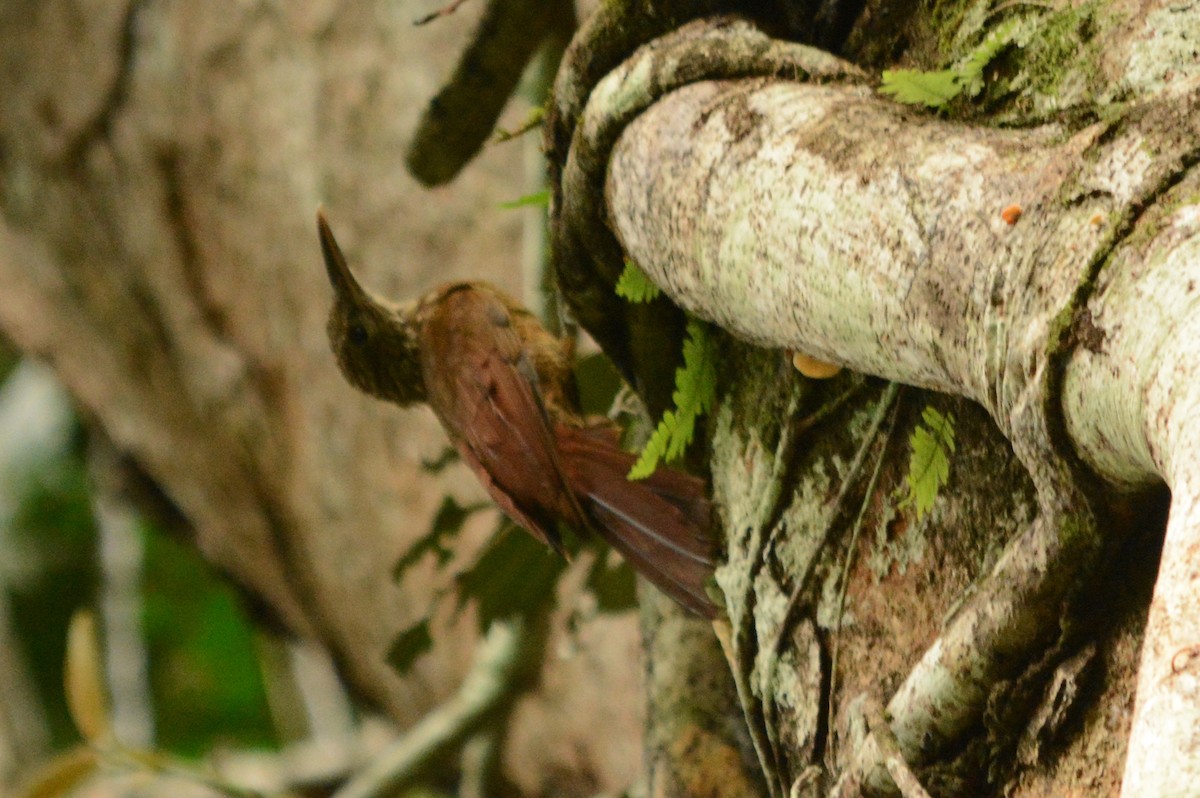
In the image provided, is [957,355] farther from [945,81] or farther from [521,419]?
[521,419]

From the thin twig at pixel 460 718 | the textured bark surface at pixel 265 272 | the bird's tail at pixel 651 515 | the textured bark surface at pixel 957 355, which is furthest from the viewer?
the textured bark surface at pixel 265 272

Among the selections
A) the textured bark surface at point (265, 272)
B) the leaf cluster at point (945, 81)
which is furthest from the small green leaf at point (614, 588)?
the leaf cluster at point (945, 81)

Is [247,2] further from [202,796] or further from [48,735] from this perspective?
[48,735]

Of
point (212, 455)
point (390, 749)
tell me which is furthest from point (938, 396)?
point (212, 455)

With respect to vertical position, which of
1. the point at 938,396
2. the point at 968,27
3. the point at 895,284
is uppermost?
the point at 968,27

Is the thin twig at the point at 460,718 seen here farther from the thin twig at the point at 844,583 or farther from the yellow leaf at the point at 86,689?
the thin twig at the point at 844,583

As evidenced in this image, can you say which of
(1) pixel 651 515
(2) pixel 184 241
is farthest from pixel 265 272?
(1) pixel 651 515
